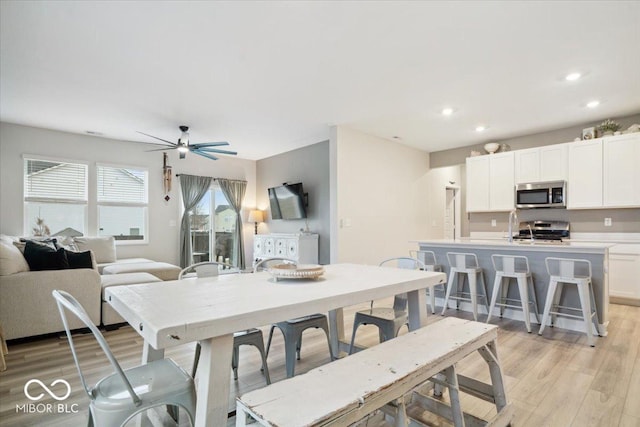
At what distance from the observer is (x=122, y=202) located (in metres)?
5.95

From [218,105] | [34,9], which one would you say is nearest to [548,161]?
[218,105]

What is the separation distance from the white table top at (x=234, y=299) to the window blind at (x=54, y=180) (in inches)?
189

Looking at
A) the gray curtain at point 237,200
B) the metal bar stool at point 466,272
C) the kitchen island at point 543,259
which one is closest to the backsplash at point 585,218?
the kitchen island at point 543,259

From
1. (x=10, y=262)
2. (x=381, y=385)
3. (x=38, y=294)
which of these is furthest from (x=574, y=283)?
(x=10, y=262)

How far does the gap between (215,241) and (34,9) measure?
5203 mm

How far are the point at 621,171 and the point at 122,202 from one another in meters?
7.93

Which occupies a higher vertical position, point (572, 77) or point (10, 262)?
point (572, 77)

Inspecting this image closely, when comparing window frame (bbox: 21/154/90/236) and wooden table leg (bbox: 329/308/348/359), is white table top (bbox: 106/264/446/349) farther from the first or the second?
window frame (bbox: 21/154/90/236)

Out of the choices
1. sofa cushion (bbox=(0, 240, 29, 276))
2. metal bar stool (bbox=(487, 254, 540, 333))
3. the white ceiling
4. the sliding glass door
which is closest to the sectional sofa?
sofa cushion (bbox=(0, 240, 29, 276))

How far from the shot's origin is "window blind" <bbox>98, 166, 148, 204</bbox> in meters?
5.79

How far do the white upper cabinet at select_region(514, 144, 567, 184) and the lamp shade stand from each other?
16.7ft

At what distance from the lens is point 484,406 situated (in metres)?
2.02

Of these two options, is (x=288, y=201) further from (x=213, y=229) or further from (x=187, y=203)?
(x=187, y=203)

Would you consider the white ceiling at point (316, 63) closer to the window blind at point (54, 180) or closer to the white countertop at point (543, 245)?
the window blind at point (54, 180)
